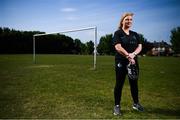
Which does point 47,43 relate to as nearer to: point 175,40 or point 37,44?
point 37,44

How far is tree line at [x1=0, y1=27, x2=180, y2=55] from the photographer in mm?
60250

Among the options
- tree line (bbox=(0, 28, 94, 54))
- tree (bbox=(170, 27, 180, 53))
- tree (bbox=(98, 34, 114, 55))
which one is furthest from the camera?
tree (bbox=(98, 34, 114, 55))

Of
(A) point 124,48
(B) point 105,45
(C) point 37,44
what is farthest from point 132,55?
(B) point 105,45

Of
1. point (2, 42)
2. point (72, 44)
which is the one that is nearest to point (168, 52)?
point (72, 44)

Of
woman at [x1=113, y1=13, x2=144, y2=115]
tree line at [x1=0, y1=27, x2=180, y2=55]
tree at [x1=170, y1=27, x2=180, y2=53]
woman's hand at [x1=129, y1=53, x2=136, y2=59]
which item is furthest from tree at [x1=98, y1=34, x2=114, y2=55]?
woman's hand at [x1=129, y1=53, x2=136, y2=59]

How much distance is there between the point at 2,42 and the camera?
57.8m

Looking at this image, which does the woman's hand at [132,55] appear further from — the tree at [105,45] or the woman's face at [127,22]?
the tree at [105,45]

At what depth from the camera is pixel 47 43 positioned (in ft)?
245

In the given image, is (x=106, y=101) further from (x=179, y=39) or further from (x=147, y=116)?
(x=179, y=39)

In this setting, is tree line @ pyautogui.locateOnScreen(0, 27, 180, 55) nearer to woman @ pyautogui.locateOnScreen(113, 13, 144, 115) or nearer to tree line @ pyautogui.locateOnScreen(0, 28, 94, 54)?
tree line @ pyautogui.locateOnScreen(0, 28, 94, 54)

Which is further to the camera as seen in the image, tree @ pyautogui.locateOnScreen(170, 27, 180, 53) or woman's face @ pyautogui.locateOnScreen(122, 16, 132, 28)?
tree @ pyautogui.locateOnScreen(170, 27, 180, 53)

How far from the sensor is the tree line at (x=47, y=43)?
2372 inches

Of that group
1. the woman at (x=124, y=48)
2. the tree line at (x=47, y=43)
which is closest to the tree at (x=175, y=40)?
the tree line at (x=47, y=43)

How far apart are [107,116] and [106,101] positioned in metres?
1.35
